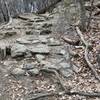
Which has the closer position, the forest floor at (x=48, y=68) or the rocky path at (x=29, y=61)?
the forest floor at (x=48, y=68)

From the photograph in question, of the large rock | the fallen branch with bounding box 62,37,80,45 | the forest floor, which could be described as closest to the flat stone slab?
the forest floor

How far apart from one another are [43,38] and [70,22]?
193cm

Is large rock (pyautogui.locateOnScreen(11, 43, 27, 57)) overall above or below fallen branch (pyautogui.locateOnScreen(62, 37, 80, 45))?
below

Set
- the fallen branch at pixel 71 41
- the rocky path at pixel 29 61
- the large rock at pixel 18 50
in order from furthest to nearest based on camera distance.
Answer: the fallen branch at pixel 71 41
the large rock at pixel 18 50
the rocky path at pixel 29 61

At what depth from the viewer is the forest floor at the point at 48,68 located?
19.4 ft

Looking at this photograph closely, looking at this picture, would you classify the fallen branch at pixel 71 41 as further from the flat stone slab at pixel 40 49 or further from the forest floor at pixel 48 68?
the flat stone slab at pixel 40 49

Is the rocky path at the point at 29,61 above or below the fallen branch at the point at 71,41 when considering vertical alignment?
below

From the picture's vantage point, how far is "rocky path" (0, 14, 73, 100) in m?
6.25

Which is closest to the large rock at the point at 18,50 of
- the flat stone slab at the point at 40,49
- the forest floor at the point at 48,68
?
the forest floor at the point at 48,68

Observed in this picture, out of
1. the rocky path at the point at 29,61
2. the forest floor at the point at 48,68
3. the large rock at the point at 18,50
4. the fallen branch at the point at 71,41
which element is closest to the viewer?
the forest floor at the point at 48,68

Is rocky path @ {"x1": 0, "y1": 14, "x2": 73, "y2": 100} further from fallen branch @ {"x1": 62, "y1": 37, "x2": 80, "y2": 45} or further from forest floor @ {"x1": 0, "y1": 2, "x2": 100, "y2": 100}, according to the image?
fallen branch @ {"x1": 62, "y1": 37, "x2": 80, "y2": 45}

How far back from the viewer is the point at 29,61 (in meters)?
7.73

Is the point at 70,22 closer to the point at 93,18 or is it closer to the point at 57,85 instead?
the point at 93,18

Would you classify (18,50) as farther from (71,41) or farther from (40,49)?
(71,41)
